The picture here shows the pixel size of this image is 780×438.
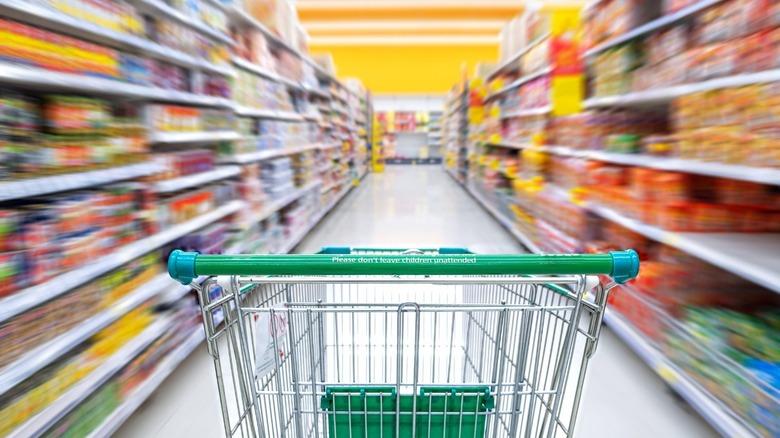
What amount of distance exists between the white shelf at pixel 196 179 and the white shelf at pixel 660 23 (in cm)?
234

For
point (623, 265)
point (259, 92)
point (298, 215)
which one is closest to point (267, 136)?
point (259, 92)

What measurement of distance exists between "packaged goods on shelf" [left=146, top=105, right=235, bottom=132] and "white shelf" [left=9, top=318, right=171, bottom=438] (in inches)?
36.1

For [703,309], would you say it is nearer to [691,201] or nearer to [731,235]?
[731,235]

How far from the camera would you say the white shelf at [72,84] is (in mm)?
1322

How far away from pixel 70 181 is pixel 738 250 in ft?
7.66

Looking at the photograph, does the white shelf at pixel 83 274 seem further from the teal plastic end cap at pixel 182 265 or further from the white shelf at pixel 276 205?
the white shelf at pixel 276 205

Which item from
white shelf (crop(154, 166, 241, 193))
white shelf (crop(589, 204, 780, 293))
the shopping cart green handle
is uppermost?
the shopping cart green handle

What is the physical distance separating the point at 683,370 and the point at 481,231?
3666mm

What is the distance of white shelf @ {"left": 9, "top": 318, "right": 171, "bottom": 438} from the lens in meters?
1.36

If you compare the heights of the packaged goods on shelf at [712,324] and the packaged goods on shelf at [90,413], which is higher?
the packaged goods on shelf at [712,324]

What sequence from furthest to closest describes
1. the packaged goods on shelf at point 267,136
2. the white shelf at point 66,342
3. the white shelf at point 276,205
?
the white shelf at point 276,205 < the packaged goods on shelf at point 267,136 < the white shelf at point 66,342

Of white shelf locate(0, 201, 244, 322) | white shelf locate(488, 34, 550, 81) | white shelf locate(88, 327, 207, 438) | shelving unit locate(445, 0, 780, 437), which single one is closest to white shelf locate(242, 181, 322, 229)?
white shelf locate(0, 201, 244, 322)

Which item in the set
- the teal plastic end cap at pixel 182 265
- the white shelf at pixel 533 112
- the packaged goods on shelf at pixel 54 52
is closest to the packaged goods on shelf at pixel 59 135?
the packaged goods on shelf at pixel 54 52

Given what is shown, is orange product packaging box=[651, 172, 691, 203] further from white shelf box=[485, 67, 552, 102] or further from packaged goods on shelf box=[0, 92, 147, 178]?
packaged goods on shelf box=[0, 92, 147, 178]
